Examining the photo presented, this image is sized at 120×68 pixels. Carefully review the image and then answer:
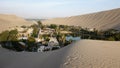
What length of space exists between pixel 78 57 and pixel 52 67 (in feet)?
5.16

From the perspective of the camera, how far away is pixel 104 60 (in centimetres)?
1089

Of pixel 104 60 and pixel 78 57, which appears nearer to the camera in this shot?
pixel 104 60

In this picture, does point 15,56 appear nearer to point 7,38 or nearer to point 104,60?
point 104,60

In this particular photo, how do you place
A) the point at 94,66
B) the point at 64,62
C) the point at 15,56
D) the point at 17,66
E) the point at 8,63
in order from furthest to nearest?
the point at 15,56, the point at 8,63, the point at 17,66, the point at 64,62, the point at 94,66

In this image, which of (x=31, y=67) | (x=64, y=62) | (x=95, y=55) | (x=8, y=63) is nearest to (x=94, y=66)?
(x=64, y=62)

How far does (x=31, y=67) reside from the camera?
40.8 ft

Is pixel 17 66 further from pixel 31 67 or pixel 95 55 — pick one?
pixel 95 55

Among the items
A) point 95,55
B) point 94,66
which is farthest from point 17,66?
point 94,66

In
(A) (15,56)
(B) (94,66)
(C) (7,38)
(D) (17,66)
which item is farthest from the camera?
(C) (7,38)

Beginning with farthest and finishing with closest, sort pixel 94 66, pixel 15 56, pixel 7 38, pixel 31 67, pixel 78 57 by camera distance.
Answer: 1. pixel 7 38
2. pixel 15 56
3. pixel 31 67
4. pixel 78 57
5. pixel 94 66

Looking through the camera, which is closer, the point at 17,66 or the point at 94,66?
the point at 94,66

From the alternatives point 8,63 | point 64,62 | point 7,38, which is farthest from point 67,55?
point 7,38

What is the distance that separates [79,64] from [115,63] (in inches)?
59.9

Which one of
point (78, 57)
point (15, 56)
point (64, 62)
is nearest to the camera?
point (64, 62)
